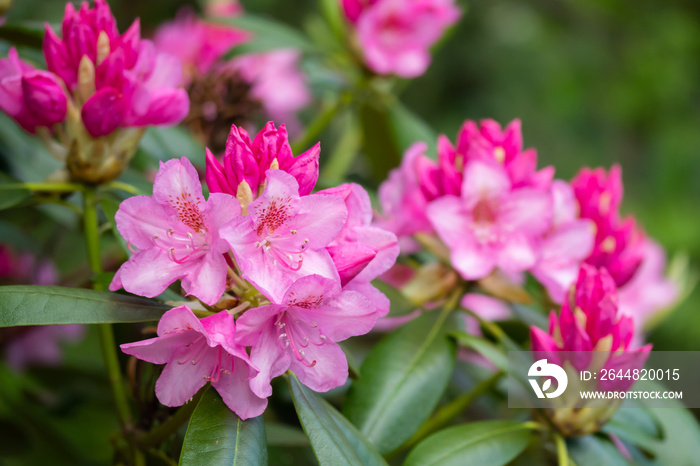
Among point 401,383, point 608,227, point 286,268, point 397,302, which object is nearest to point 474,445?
point 401,383

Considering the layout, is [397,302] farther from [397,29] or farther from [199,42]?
[199,42]

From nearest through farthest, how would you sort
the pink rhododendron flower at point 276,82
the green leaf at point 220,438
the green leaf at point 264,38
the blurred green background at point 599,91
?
1. the green leaf at point 220,438
2. the green leaf at point 264,38
3. the pink rhododendron flower at point 276,82
4. the blurred green background at point 599,91

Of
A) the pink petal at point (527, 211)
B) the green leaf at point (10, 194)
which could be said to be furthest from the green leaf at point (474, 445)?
the green leaf at point (10, 194)

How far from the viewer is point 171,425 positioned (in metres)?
0.64

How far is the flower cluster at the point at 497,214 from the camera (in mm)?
855

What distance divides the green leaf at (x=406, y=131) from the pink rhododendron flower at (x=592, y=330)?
500 millimetres

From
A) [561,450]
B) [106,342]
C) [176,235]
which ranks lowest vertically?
[106,342]

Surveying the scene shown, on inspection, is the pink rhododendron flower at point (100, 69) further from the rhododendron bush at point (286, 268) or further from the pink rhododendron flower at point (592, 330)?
the pink rhododendron flower at point (592, 330)

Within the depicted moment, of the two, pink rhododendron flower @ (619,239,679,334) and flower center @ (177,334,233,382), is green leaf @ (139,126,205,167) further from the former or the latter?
pink rhododendron flower @ (619,239,679,334)

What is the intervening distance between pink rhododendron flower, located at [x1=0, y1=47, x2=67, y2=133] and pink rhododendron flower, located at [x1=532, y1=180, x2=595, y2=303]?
639mm

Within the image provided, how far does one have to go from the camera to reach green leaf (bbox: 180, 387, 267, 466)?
1.79 feet

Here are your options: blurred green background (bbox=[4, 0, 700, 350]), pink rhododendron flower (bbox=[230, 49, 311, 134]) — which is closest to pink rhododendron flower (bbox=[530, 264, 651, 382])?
pink rhododendron flower (bbox=[230, 49, 311, 134])

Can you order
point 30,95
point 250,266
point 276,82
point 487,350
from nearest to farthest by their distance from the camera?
point 250,266 < point 30,95 < point 487,350 < point 276,82

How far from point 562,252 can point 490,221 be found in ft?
0.37
